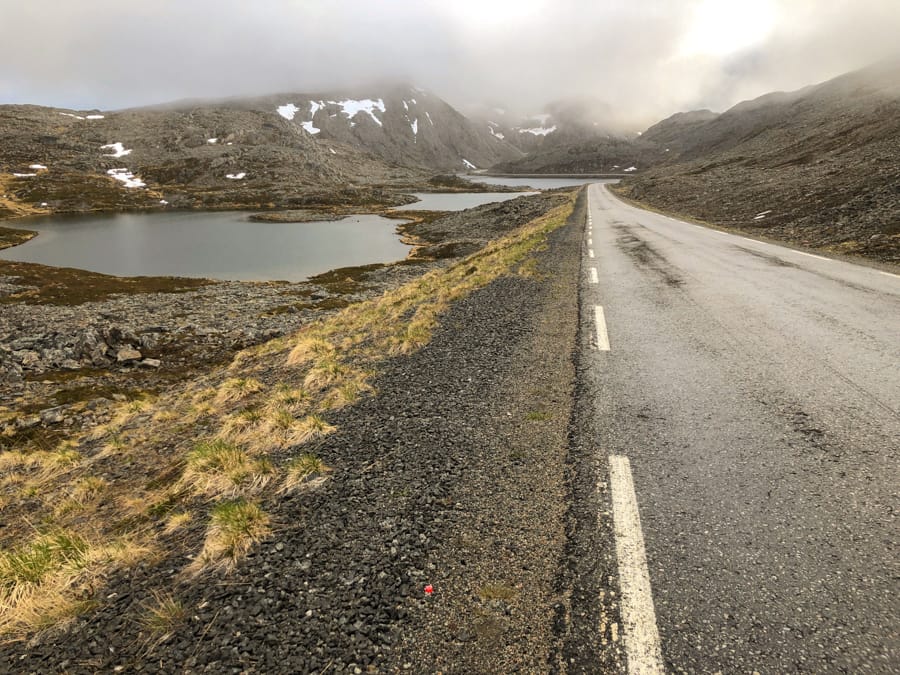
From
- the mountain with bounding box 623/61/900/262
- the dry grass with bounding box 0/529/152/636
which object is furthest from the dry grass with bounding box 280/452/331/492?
the mountain with bounding box 623/61/900/262

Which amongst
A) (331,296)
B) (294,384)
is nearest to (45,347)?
(331,296)

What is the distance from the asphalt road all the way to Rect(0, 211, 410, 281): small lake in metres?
39.1

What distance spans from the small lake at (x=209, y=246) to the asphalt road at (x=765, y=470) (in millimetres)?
39108

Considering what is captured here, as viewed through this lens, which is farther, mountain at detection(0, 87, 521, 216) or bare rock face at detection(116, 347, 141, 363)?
mountain at detection(0, 87, 521, 216)

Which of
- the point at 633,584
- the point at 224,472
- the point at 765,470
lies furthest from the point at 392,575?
the point at 765,470

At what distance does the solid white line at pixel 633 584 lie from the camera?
261cm

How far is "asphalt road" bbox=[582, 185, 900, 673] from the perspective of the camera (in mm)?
2723

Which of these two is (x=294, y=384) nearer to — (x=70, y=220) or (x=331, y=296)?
(x=331, y=296)

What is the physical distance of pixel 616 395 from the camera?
6.09 meters

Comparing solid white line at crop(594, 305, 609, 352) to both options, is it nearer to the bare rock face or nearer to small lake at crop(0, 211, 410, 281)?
the bare rock face

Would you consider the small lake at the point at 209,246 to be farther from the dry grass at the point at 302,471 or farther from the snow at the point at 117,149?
the snow at the point at 117,149

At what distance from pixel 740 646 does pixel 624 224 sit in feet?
108

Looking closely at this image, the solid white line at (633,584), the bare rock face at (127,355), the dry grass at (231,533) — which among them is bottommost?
the bare rock face at (127,355)

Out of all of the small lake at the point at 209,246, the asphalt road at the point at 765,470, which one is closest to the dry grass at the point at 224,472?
the asphalt road at the point at 765,470
